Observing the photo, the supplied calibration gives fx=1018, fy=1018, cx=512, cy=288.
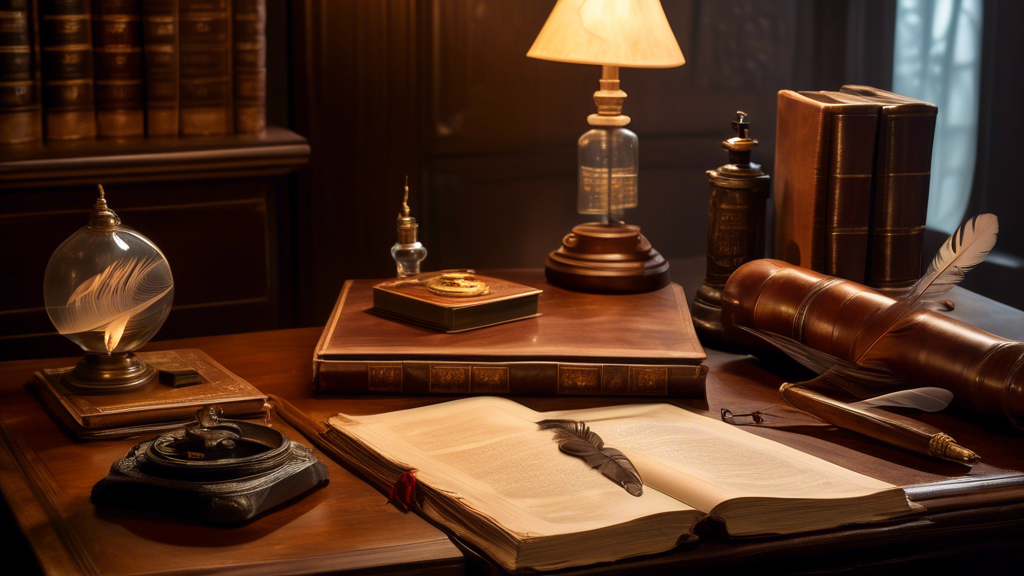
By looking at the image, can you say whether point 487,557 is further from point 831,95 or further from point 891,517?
point 831,95

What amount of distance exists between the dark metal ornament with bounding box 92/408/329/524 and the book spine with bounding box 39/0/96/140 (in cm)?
122

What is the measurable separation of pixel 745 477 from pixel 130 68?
5.24 feet

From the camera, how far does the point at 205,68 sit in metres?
2.15

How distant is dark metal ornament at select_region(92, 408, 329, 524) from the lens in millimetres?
979

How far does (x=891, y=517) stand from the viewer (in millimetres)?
1033

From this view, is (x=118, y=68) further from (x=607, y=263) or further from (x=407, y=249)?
(x=607, y=263)

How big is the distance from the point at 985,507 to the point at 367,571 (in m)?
0.65

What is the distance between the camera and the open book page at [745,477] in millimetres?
993

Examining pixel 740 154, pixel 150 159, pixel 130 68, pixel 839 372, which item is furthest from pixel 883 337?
pixel 130 68

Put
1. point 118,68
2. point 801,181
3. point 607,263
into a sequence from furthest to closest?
point 118,68
point 607,263
point 801,181

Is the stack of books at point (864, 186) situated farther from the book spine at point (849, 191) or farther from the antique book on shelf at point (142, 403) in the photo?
the antique book on shelf at point (142, 403)

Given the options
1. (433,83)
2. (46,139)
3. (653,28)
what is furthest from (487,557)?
(433,83)

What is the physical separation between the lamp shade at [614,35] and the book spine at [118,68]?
917mm

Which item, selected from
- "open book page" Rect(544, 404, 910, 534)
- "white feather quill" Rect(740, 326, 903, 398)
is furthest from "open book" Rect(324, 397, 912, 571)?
"white feather quill" Rect(740, 326, 903, 398)
